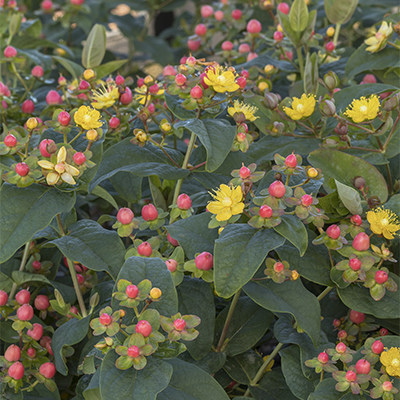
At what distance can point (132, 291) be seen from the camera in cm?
48

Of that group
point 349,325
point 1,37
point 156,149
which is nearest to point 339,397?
point 349,325

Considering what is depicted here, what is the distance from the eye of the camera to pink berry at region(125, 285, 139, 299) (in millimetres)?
481

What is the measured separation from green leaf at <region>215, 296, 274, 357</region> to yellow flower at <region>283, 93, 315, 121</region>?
29 cm

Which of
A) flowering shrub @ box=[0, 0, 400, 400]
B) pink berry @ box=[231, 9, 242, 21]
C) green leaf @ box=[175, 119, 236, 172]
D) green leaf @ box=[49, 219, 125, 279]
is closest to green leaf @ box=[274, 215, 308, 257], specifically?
flowering shrub @ box=[0, 0, 400, 400]

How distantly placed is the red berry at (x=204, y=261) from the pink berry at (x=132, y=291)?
9 cm

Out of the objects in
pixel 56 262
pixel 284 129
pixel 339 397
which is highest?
pixel 284 129

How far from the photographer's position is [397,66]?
83cm

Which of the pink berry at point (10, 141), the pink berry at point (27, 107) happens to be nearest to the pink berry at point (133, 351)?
the pink berry at point (10, 141)

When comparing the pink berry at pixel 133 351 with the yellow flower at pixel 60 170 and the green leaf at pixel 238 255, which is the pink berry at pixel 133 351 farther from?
the yellow flower at pixel 60 170

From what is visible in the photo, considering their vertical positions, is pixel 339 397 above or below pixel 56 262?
above

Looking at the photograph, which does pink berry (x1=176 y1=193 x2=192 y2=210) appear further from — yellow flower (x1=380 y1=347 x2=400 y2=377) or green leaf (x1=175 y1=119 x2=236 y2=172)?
yellow flower (x1=380 y1=347 x2=400 y2=377)

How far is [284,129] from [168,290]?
1.27ft

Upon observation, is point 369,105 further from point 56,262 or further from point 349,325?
point 56,262

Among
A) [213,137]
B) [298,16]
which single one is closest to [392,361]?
[213,137]
